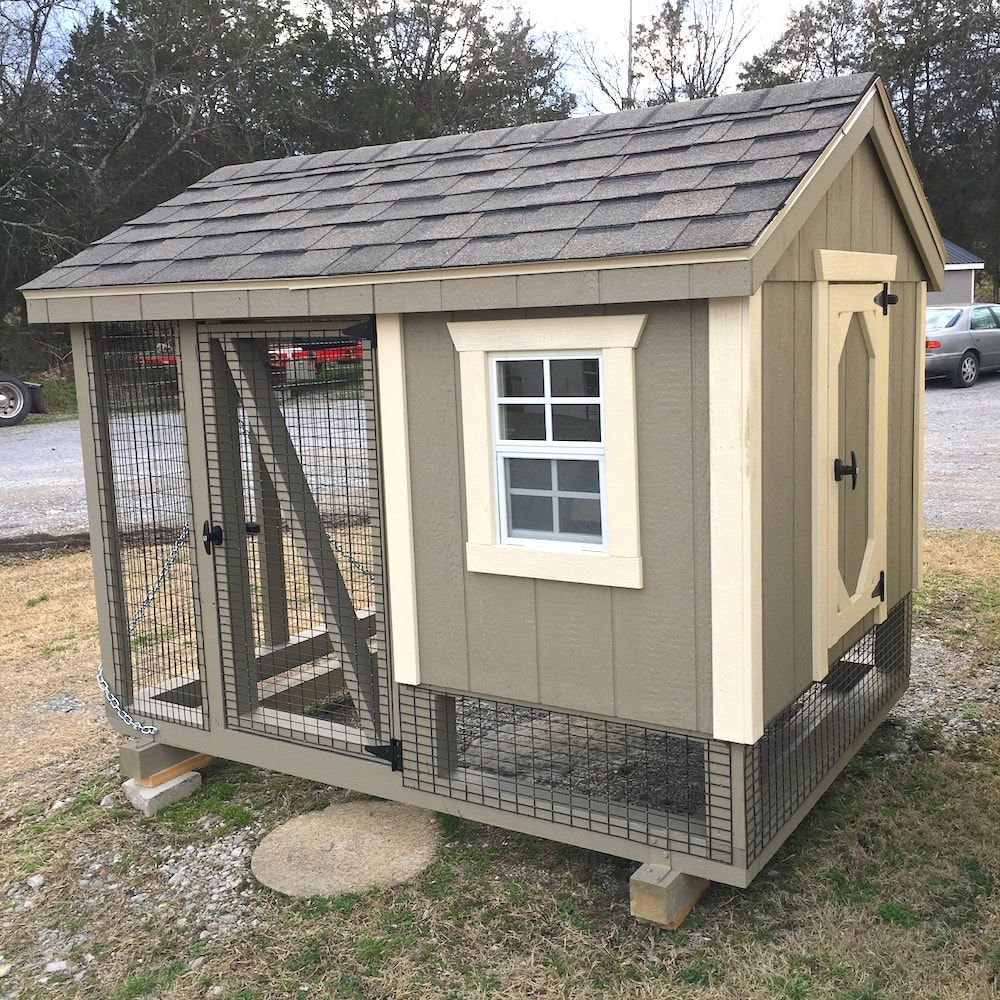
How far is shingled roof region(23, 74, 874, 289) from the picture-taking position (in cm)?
352

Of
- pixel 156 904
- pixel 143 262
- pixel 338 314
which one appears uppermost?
pixel 143 262

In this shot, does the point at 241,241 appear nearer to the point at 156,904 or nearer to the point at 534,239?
the point at 534,239

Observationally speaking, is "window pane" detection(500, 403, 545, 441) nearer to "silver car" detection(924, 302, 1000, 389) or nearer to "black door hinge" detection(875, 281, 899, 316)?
"black door hinge" detection(875, 281, 899, 316)

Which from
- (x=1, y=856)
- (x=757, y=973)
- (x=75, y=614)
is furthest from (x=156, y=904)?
(x=75, y=614)

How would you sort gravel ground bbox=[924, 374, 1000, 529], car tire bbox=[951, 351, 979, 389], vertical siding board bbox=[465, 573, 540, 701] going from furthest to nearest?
car tire bbox=[951, 351, 979, 389], gravel ground bbox=[924, 374, 1000, 529], vertical siding board bbox=[465, 573, 540, 701]

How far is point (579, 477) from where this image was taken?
374 centimetres

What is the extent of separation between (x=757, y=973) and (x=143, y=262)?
3.63 metres

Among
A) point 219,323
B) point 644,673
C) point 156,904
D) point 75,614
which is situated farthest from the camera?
point 75,614

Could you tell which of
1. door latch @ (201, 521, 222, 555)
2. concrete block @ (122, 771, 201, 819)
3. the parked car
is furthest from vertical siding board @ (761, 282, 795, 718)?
the parked car

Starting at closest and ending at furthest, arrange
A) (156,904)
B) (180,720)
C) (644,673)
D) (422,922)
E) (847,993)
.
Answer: (847,993), (644,673), (422,922), (156,904), (180,720)

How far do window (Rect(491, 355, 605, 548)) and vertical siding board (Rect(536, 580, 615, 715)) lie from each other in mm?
185

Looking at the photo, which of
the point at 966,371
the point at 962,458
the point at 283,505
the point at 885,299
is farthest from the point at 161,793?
the point at 966,371

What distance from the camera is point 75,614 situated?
318 inches

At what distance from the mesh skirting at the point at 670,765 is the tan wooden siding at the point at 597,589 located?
7.8 inches
